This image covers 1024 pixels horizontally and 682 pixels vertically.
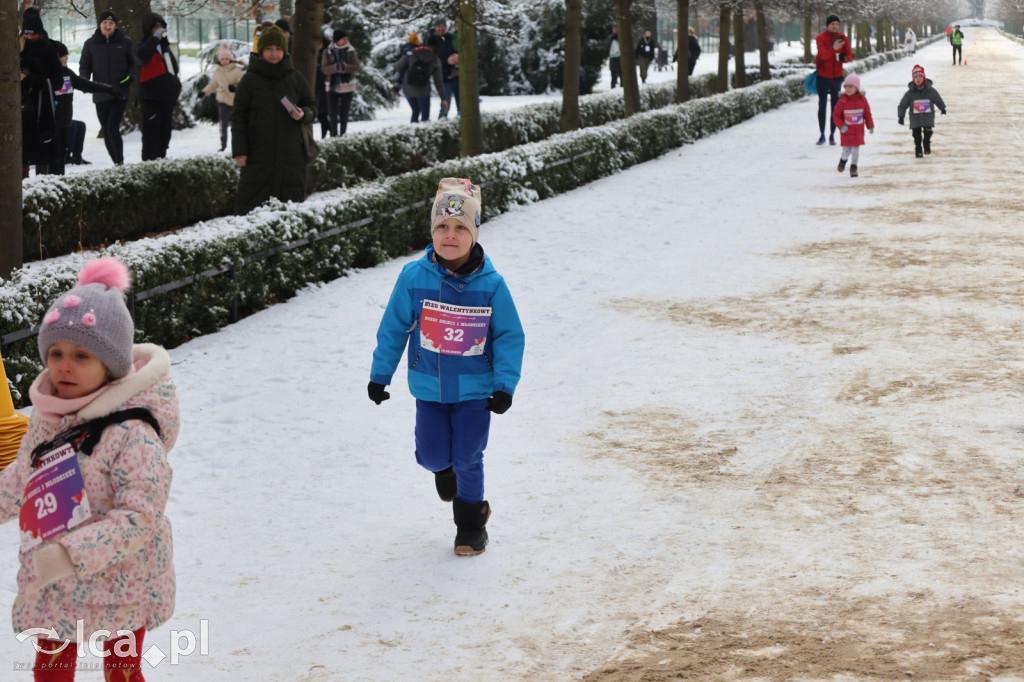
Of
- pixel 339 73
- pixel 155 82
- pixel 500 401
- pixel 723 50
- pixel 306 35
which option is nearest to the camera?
pixel 500 401

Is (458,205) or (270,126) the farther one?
(270,126)

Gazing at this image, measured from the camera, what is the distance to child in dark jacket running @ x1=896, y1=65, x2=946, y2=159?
1838 centimetres

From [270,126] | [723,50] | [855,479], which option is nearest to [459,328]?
[855,479]

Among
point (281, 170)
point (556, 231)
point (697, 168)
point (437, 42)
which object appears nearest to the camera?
point (281, 170)

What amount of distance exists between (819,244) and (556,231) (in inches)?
101

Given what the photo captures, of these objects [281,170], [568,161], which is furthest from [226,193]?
[568,161]

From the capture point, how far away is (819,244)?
1180cm

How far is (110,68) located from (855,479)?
11687mm

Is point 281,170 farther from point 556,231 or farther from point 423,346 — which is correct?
point 423,346

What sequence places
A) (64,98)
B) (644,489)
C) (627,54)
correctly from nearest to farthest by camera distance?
1. (644,489)
2. (64,98)
3. (627,54)

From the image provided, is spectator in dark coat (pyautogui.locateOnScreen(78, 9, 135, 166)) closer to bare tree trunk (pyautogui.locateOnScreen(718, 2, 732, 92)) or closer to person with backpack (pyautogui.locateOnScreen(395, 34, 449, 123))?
person with backpack (pyautogui.locateOnScreen(395, 34, 449, 123))

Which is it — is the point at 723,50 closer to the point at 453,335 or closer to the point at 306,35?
the point at 306,35

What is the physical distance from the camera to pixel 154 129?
48.5 feet

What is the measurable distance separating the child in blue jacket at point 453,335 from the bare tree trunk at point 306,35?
7.79 m
